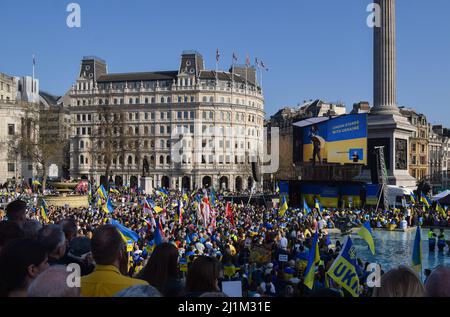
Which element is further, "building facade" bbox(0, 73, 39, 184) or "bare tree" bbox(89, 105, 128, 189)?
"building facade" bbox(0, 73, 39, 184)

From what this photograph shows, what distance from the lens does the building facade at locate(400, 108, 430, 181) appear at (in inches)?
3342

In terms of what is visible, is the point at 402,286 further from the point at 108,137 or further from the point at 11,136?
the point at 11,136

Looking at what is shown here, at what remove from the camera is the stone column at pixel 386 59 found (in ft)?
153

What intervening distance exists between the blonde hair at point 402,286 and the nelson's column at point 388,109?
4346 cm

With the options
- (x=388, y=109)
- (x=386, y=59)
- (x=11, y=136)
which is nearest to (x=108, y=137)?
(x=11, y=136)

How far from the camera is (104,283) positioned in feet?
13.9

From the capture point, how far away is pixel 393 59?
1842 inches

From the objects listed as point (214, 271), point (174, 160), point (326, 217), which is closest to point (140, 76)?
point (174, 160)

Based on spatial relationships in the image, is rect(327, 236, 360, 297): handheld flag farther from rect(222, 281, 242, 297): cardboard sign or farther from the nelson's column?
the nelson's column

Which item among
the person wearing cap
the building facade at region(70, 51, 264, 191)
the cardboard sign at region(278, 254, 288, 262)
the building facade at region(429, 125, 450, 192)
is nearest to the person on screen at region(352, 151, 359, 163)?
the cardboard sign at region(278, 254, 288, 262)

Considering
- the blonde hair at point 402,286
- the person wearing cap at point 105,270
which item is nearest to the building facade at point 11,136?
the person wearing cap at point 105,270

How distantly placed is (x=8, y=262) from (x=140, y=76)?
90.8 metres
